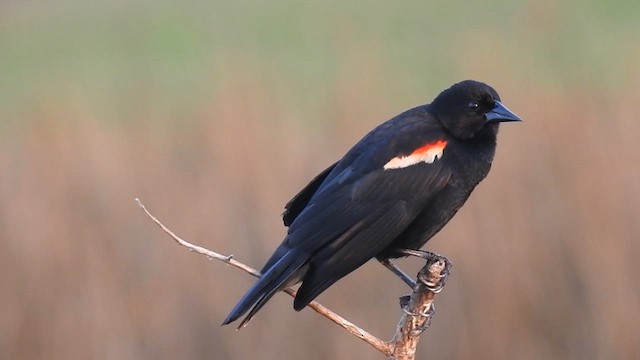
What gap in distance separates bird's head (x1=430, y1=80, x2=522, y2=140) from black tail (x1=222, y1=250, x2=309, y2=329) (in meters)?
0.81

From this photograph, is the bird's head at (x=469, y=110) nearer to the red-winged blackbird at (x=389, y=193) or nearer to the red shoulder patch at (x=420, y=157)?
the red-winged blackbird at (x=389, y=193)

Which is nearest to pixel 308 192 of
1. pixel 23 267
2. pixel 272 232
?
pixel 272 232

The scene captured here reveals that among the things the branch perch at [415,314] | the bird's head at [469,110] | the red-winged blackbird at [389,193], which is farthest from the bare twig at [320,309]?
the bird's head at [469,110]

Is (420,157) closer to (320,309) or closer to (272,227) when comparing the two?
(320,309)

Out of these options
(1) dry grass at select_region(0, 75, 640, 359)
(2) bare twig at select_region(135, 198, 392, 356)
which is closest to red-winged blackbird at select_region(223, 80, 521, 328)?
(2) bare twig at select_region(135, 198, 392, 356)

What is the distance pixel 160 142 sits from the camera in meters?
5.29

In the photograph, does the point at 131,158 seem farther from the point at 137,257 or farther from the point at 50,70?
the point at 50,70

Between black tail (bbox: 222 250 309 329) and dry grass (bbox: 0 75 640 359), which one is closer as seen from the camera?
black tail (bbox: 222 250 309 329)

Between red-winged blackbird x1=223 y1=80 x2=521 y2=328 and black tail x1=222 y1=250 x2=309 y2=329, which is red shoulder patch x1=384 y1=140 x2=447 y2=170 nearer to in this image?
red-winged blackbird x1=223 y1=80 x2=521 y2=328

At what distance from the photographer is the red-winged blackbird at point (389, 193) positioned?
10.7ft

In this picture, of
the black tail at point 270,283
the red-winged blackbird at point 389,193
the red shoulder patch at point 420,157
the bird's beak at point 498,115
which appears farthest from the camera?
the bird's beak at point 498,115

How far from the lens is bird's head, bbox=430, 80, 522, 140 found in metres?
3.66

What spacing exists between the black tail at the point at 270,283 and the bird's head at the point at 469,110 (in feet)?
2.65

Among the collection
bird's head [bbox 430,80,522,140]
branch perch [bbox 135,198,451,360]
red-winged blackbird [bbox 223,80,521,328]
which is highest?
bird's head [bbox 430,80,522,140]
